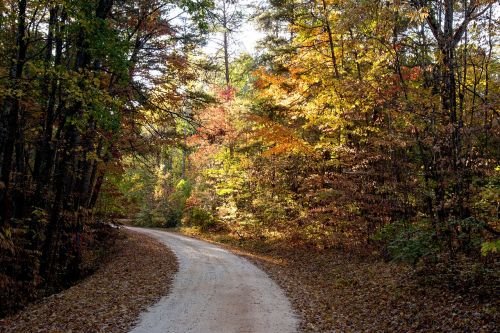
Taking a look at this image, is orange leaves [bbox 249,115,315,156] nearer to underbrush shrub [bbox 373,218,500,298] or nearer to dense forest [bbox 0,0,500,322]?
dense forest [bbox 0,0,500,322]

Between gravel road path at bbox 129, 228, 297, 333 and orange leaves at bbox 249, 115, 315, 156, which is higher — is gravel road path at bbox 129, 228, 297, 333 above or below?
below

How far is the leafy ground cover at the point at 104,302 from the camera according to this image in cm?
809

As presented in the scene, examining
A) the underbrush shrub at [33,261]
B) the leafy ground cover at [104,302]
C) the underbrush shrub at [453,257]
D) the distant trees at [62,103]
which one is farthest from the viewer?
the underbrush shrub at [33,261]

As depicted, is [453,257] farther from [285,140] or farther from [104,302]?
[104,302]

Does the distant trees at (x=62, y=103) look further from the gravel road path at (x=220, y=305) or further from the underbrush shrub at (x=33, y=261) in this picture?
the gravel road path at (x=220, y=305)

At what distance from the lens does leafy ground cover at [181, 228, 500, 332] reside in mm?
7297

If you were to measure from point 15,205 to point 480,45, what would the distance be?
13852 mm

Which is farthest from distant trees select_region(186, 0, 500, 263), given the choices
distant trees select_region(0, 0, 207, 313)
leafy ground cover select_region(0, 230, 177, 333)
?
leafy ground cover select_region(0, 230, 177, 333)

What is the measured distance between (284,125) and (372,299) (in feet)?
31.4

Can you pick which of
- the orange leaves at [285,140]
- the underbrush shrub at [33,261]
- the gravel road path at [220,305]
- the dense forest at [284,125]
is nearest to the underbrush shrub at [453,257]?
the dense forest at [284,125]

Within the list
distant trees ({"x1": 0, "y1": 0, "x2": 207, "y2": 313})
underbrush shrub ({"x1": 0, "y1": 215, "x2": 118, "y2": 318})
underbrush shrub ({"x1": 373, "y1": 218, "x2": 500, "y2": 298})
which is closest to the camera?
underbrush shrub ({"x1": 373, "y1": 218, "x2": 500, "y2": 298})

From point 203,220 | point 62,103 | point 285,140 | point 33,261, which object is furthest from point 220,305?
point 203,220

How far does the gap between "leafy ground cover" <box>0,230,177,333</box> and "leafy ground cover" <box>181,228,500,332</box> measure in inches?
153

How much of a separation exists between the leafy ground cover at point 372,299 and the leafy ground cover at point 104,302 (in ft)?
12.8
